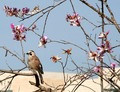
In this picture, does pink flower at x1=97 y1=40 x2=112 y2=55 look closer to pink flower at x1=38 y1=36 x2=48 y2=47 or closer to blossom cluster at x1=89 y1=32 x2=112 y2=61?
blossom cluster at x1=89 y1=32 x2=112 y2=61

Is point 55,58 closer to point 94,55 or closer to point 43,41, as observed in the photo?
point 43,41

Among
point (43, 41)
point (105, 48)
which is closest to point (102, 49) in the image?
point (105, 48)

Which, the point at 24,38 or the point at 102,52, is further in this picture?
the point at 24,38

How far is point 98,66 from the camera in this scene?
2.85 m

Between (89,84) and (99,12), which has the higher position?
(99,12)

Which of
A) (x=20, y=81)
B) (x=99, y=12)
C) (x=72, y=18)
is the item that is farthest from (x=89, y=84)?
(x=99, y=12)

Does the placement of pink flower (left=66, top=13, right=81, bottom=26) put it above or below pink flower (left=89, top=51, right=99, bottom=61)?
above

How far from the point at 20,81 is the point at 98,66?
9.58m

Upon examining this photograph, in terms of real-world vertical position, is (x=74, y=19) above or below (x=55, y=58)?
above

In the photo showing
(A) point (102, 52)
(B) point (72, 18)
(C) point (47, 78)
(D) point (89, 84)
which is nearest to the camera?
(A) point (102, 52)

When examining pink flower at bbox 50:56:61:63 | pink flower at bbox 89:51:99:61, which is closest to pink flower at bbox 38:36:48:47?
pink flower at bbox 50:56:61:63

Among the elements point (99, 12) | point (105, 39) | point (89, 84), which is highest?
point (99, 12)

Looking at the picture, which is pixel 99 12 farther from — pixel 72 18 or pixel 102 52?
pixel 72 18

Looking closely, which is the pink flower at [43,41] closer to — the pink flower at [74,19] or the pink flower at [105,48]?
the pink flower at [74,19]
